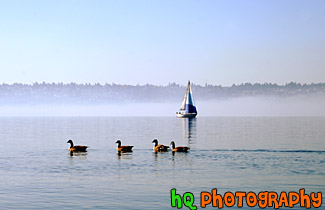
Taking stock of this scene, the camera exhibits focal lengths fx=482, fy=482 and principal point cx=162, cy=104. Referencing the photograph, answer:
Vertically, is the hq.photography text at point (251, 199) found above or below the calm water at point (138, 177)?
below

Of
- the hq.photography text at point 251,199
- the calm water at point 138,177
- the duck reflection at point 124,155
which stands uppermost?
the duck reflection at point 124,155

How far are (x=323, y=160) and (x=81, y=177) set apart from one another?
22694mm

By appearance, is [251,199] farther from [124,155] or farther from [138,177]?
[124,155]

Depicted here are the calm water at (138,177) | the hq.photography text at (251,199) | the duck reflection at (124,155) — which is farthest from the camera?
the duck reflection at (124,155)

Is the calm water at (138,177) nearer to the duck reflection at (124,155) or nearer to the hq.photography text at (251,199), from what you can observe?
the duck reflection at (124,155)

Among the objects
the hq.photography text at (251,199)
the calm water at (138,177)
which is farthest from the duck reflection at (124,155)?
the hq.photography text at (251,199)

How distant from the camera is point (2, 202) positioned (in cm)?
2600

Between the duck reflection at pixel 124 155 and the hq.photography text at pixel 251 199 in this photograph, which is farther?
the duck reflection at pixel 124 155

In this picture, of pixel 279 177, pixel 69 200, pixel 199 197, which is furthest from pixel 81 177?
pixel 279 177

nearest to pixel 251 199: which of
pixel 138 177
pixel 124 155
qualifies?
pixel 138 177

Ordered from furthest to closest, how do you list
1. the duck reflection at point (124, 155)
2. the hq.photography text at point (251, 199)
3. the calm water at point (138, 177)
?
1. the duck reflection at point (124, 155)
2. the calm water at point (138, 177)
3. the hq.photography text at point (251, 199)

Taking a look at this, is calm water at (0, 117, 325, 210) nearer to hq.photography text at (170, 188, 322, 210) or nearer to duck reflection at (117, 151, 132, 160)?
duck reflection at (117, 151, 132, 160)

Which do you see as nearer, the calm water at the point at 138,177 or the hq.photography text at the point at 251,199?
the hq.photography text at the point at 251,199

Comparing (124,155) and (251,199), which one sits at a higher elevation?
(124,155)
